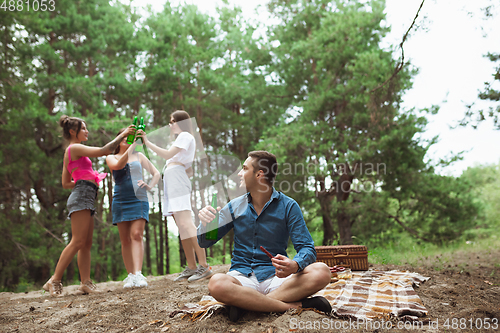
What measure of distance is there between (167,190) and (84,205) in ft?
3.53

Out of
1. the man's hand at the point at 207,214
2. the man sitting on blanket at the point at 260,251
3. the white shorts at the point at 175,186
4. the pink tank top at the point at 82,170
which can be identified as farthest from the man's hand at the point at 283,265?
the pink tank top at the point at 82,170

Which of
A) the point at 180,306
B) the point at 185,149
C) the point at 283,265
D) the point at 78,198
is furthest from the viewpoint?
the point at 78,198

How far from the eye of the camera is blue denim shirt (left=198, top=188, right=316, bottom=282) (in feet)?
8.15

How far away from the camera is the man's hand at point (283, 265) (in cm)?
207

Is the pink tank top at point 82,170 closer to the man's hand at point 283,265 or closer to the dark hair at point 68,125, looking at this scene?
the dark hair at point 68,125

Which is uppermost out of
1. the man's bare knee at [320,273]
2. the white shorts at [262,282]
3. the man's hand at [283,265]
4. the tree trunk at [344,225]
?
the man's hand at [283,265]

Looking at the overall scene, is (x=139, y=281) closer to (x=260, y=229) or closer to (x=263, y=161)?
(x=260, y=229)

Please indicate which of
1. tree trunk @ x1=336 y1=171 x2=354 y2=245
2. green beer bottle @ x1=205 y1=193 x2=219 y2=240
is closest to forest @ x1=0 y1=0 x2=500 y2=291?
tree trunk @ x1=336 y1=171 x2=354 y2=245

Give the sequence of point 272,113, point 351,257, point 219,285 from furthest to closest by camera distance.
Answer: point 272,113, point 351,257, point 219,285

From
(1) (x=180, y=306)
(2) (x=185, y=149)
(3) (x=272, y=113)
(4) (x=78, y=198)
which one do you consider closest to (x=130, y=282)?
(4) (x=78, y=198)

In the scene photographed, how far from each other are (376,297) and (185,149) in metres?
2.47

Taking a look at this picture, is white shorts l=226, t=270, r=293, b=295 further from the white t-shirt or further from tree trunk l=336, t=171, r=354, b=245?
tree trunk l=336, t=171, r=354, b=245

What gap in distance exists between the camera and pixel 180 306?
3025 millimetres

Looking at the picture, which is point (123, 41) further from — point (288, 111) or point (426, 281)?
point (426, 281)
